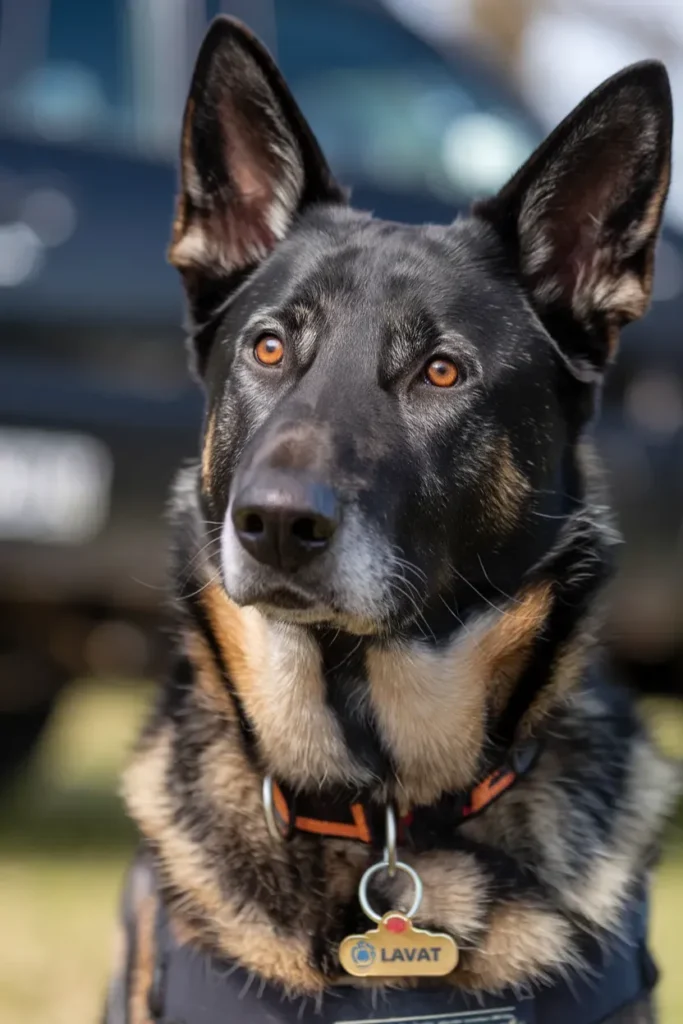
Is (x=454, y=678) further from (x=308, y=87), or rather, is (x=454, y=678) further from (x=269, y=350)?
(x=308, y=87)

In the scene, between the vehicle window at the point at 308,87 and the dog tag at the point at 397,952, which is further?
the vehicle window at the point at 308,87

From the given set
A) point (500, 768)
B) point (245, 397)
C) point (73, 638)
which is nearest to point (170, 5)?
point (73, 638)

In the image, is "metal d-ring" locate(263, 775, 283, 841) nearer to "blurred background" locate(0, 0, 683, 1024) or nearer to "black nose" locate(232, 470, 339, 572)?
"black nose" locate(232, 470, 339, 572)

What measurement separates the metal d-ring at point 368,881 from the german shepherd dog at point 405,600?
2 cm

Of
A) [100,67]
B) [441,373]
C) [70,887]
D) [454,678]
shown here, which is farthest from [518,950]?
[100,67]

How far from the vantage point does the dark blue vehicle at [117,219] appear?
4.13 meters

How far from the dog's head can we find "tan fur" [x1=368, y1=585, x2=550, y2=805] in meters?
0.06

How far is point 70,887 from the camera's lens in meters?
4.30

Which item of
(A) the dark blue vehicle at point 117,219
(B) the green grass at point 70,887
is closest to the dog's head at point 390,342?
(B) the green grass at point 70,887

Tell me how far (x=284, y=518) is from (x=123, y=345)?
7.21 feet

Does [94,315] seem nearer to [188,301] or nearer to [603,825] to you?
[188,301]

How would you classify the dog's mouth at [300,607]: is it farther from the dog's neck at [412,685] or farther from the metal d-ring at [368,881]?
the metal d-ring at [368,881]

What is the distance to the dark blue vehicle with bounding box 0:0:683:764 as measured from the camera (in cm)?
413

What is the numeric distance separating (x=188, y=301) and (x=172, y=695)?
826 millimetres
